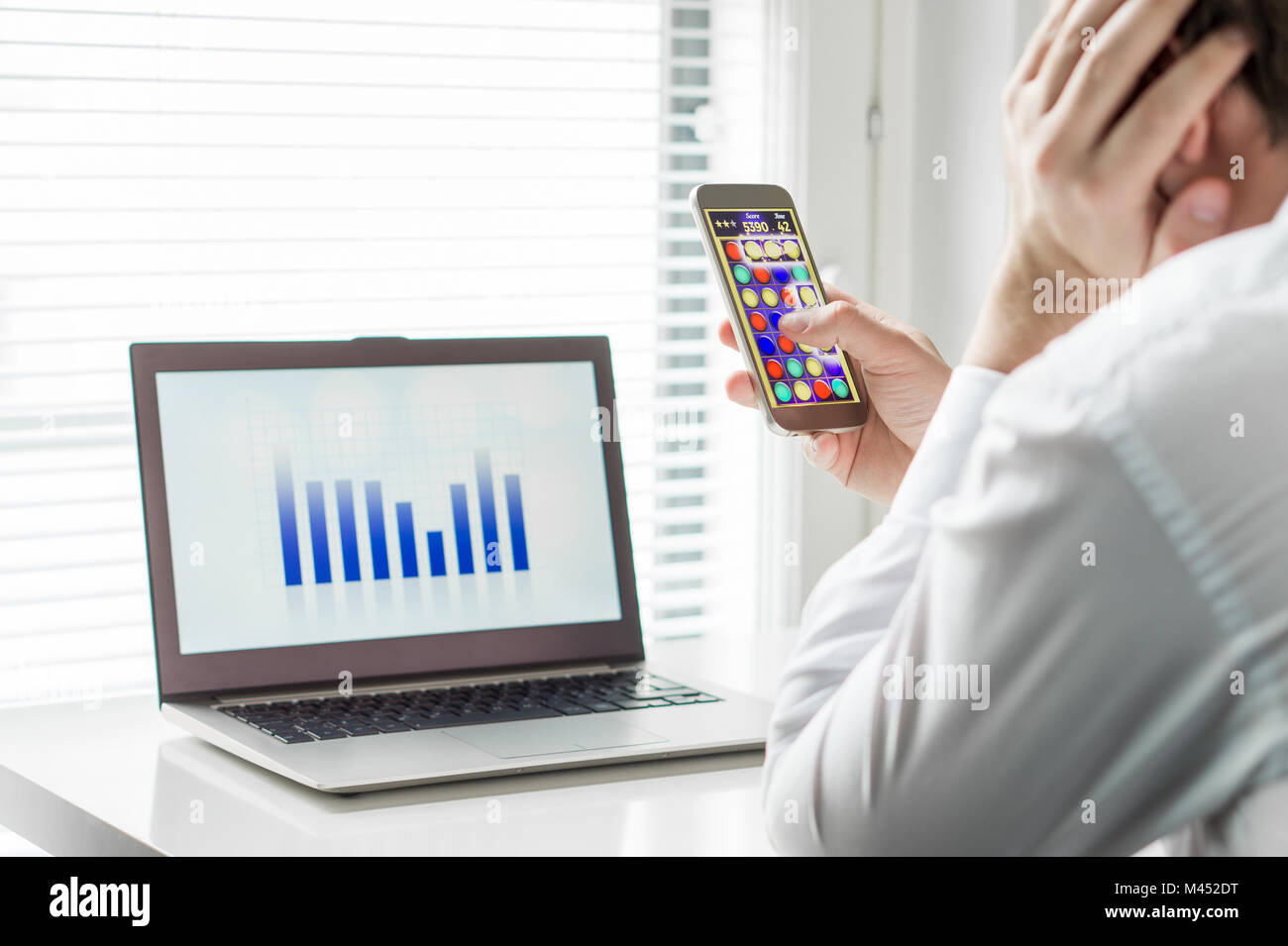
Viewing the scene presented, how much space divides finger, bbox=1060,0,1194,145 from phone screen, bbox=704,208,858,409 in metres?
0.41

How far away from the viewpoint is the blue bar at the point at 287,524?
970 millimetres

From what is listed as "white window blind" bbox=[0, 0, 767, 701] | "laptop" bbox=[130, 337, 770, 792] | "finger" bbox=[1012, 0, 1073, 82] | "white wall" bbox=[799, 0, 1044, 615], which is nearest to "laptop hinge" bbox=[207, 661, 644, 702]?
"laptop" bbox=[130, 337, 770, 792]

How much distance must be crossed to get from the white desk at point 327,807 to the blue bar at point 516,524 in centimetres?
24

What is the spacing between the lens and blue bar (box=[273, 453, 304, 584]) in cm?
97

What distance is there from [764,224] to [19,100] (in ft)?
3.53

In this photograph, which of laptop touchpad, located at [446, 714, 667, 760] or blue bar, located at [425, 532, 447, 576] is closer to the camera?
laptop touchpad, located at [446, 714, 667, 760]

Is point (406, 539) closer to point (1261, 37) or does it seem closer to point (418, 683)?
point (418, 683)

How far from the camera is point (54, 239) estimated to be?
5.47 ft

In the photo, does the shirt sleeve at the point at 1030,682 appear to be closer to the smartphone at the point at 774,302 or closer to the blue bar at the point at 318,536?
the smartphone at the point at 774,302

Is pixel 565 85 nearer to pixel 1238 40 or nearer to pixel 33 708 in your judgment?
pixel 33 708

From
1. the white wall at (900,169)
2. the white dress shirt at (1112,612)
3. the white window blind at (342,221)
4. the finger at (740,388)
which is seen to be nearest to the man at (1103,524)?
the white dress shirt at (1112,612)

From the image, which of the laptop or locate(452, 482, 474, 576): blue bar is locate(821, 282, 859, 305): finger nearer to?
the laptop
